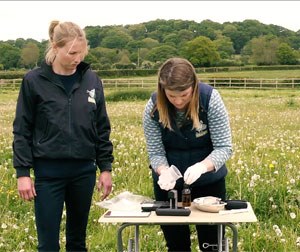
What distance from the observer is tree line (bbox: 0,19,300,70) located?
96500 millimetres

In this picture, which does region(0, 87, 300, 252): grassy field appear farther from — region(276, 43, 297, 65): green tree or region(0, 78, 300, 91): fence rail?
region(276, 43, 297, 65): green tree

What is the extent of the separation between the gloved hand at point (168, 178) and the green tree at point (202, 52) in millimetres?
96555

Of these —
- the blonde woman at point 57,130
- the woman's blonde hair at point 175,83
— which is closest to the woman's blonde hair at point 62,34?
the blonde woman at point 57,130

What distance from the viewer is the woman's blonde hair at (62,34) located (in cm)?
423

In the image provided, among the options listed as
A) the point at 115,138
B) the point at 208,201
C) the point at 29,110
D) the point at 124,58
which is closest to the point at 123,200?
the point at 208,201

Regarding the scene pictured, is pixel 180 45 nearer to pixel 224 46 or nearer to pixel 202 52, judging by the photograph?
pixel 224 46

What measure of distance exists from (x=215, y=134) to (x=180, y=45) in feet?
367

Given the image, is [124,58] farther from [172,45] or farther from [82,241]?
[82,241]

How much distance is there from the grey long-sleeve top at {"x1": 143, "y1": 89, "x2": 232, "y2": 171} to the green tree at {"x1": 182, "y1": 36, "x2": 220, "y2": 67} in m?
96.3

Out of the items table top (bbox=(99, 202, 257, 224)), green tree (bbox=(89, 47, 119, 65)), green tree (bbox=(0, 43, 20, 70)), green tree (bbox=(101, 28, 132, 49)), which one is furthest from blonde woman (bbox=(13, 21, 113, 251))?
green tree (bbox=(101, 28, 132, 49))

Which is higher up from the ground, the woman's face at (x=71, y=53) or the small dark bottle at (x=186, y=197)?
the woman's face at (x=71, y=53)

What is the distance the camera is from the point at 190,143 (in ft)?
14.4

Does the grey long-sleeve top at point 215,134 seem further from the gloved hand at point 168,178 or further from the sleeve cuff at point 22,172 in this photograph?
the sleeve cuff at point 22,172

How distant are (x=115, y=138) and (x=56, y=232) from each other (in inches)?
271
